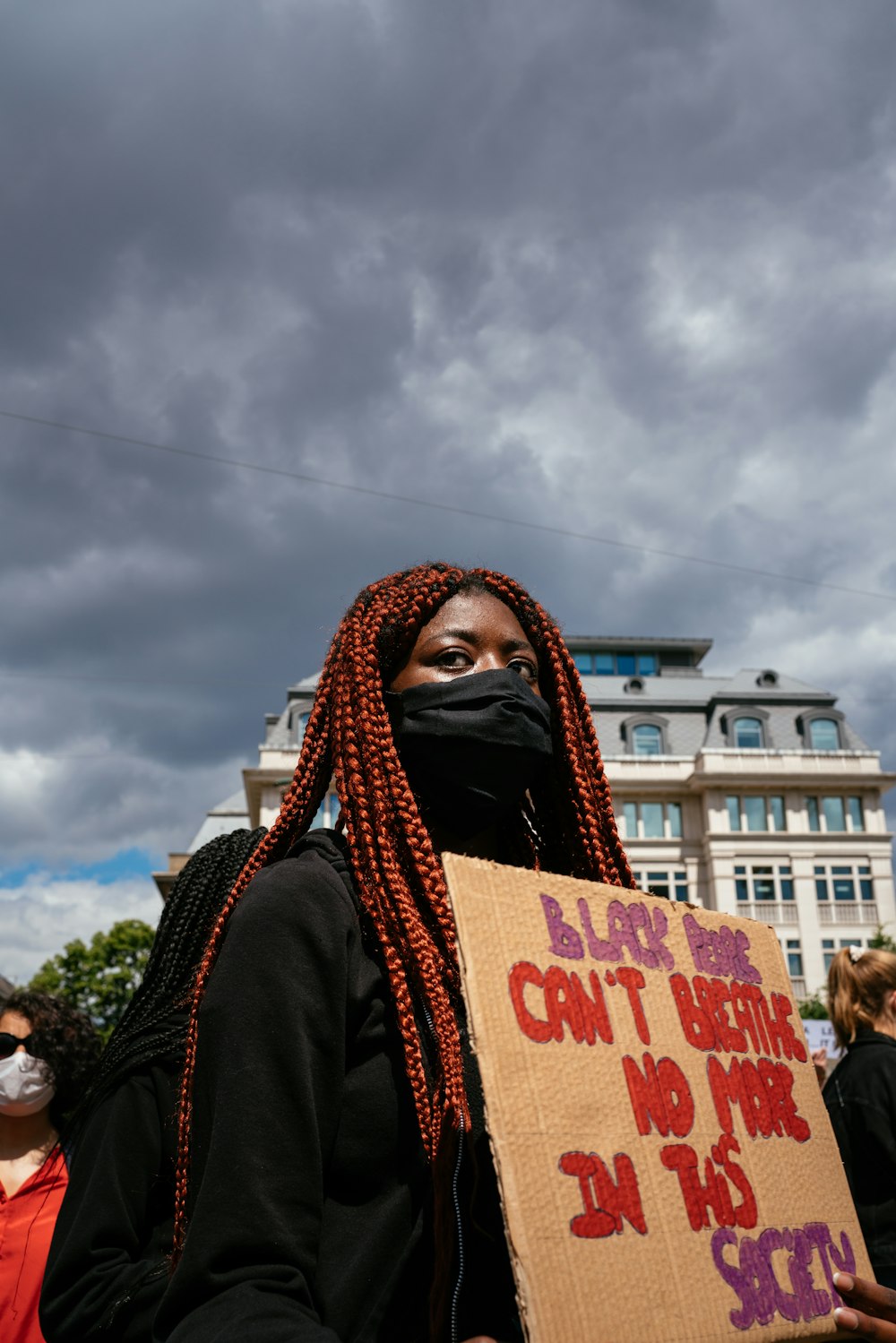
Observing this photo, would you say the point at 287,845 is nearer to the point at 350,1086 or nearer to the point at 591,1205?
the point at 350,1086

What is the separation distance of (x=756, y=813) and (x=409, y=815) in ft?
145

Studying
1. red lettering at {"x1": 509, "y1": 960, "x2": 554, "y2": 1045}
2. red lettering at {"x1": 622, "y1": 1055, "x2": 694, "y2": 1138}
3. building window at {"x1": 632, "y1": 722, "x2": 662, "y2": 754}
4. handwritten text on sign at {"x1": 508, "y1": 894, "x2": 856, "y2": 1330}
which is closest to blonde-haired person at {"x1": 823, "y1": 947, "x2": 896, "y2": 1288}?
handwritten text on sign at {"x1": 508, "y1": 894, "x2": 856, "y2": 1330}

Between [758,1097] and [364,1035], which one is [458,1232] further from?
[758,1097]

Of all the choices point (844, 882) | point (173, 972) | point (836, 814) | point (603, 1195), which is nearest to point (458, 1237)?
point (603, 1195)

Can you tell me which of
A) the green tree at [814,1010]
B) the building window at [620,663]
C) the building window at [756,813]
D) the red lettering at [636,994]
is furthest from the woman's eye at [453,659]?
the building window at [620,663]

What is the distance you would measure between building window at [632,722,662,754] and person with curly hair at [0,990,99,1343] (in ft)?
148

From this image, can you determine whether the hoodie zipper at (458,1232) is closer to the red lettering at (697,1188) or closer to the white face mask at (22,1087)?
the red lettering at (697,1188)

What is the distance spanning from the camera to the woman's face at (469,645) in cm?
206

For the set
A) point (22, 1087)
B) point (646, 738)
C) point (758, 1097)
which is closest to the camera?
point (758, 1097)

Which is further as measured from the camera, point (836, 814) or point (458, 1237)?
point (836, 814)

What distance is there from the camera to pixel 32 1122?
4.66 meters

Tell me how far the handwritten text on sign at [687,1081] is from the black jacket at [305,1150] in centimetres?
27

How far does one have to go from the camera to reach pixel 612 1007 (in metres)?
1.61

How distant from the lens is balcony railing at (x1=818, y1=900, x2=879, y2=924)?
42281mm
